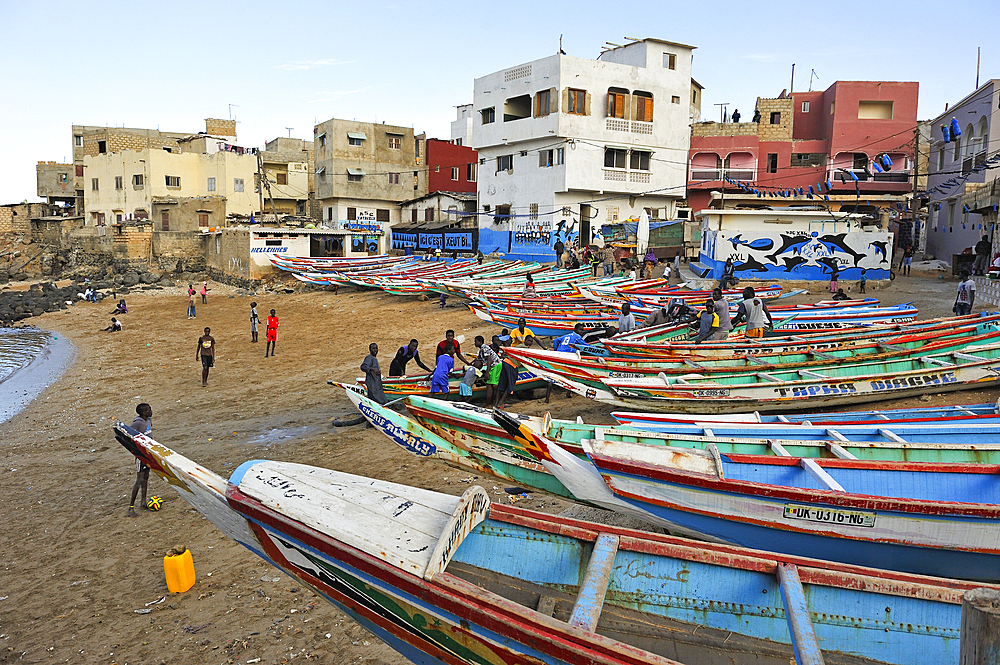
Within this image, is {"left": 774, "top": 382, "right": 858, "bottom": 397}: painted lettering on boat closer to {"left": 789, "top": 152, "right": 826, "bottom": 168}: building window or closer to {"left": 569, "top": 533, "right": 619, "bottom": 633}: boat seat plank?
{"left": 569, "top": 533, "right": 619, "bottom": 633}: boat seat plank

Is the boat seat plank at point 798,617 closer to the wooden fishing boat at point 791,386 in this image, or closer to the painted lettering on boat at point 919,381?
the wooden fishing boat at point 791,386

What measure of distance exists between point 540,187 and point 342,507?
35.9 meters

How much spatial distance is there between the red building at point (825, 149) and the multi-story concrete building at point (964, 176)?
157 inches

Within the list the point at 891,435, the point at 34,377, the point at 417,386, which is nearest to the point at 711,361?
the point at 891,435

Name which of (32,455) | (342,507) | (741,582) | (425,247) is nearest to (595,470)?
(741,582)

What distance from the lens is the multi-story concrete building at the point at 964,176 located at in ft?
83.3

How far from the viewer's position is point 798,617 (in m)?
3.71

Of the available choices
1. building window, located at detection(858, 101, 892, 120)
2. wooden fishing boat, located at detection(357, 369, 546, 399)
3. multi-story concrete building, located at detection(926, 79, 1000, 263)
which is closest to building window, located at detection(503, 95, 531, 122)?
building window, located at detection(858, 101, 892, 120)

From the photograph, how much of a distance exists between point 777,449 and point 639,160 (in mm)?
35423

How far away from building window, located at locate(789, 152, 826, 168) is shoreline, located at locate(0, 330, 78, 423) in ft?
128

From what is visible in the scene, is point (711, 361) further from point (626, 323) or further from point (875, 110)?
point (875, 110)

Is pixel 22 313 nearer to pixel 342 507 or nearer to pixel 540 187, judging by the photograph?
pixel 540 187

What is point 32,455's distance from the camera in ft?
39.2

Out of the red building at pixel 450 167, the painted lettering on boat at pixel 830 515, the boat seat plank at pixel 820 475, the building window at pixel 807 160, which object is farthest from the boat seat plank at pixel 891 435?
the red building at pixel 450 167
